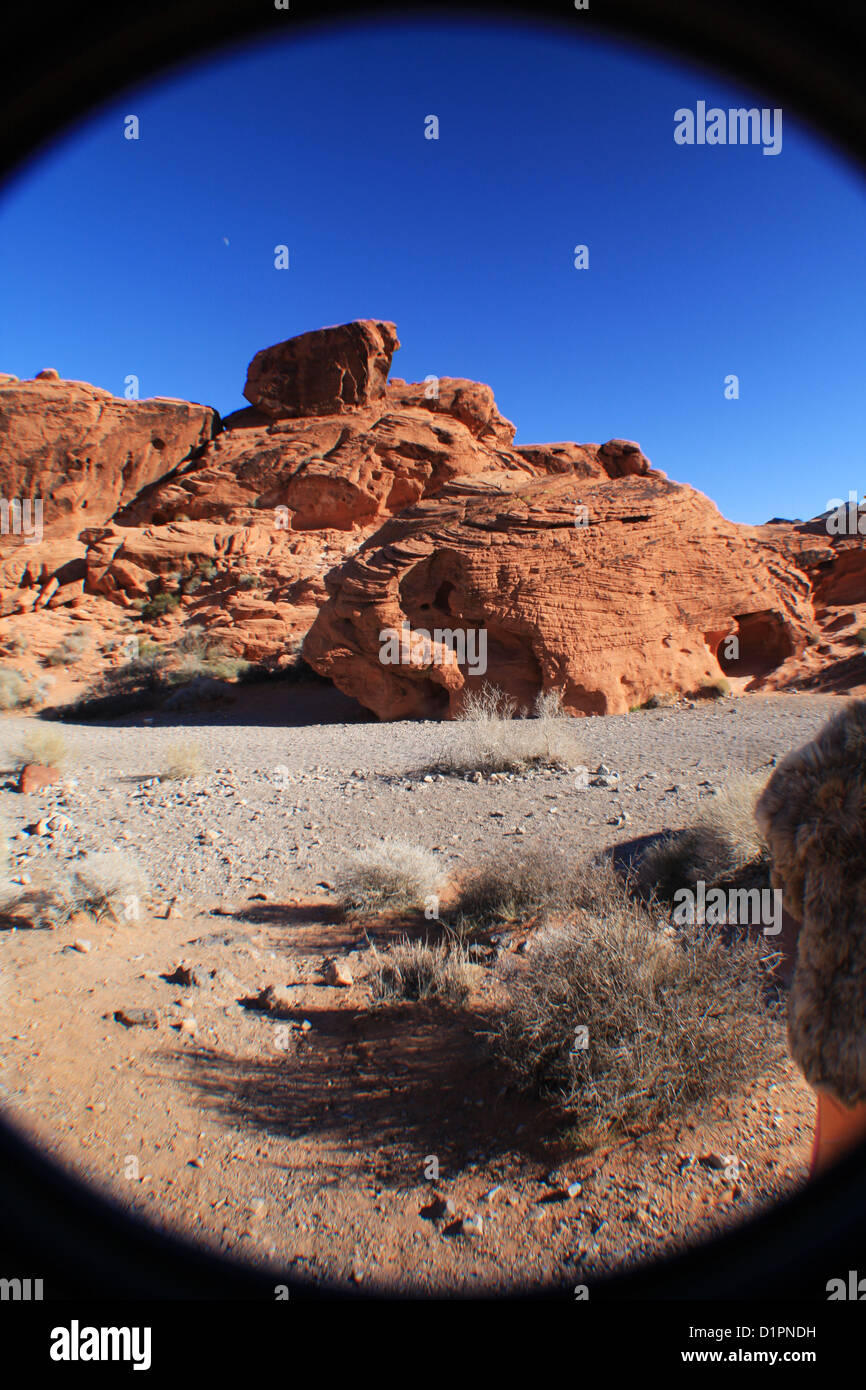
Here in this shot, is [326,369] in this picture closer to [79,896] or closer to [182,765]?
[182,765]

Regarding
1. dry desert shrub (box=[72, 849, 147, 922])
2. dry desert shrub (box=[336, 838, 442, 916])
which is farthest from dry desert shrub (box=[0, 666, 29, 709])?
dry desert shrub (box=[336, 838, 442, 916])

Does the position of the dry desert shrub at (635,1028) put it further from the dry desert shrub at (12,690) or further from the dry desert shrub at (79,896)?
the dry desert shrub at (12,690)

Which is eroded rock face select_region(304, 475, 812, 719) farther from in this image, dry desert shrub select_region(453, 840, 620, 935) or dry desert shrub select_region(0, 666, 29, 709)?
dry desert shrub select_region(0, 666, 29, 709)

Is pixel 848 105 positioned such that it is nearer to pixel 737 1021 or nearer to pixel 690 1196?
pixel 737 1021

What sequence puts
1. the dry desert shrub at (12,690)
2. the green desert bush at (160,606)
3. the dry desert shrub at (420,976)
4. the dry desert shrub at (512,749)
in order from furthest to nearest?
the green desert bush at (160,606)
the dry desert shrub at (12,690)
the dry desert shrub at (512,749)
the dry desert shrub at (420,976)

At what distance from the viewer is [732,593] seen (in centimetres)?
1105

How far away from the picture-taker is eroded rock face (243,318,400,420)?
26391mm

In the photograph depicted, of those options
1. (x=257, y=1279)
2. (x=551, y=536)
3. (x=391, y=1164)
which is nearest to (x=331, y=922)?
(x=391, y=1164)

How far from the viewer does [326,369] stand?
88.0 ft

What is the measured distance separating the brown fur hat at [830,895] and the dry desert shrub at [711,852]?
8.05ft

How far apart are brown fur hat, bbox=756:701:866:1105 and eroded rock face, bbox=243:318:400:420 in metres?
28.9

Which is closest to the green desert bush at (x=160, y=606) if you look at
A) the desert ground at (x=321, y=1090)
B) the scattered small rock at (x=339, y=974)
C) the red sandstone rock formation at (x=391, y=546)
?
the red sandstone rock formation at (x=391, y=546)

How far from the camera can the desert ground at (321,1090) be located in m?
1.98

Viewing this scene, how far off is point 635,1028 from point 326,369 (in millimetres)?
29645
